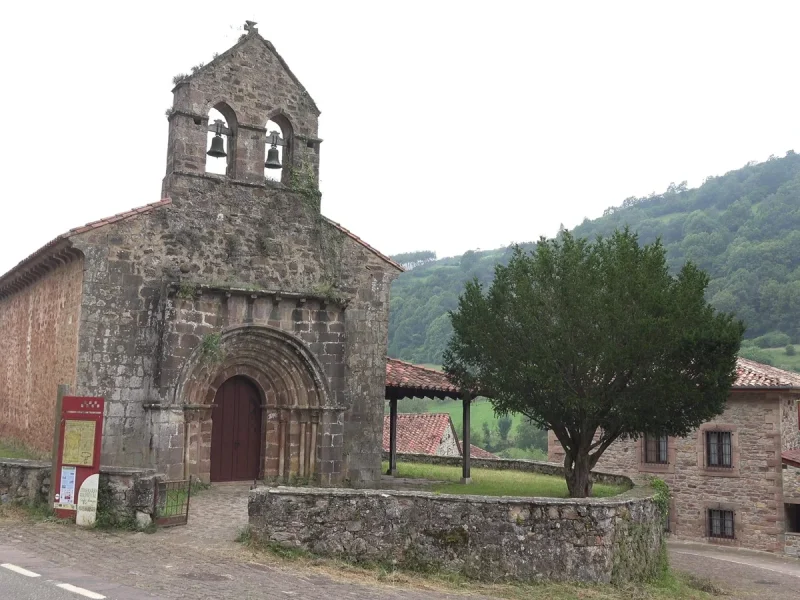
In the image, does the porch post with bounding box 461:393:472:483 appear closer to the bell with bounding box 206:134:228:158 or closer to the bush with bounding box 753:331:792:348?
the bell with bounding box 206:134:228:158

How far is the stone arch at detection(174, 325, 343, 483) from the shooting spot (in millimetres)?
15234

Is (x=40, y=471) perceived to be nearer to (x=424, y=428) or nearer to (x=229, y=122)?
(x=229, y=122)

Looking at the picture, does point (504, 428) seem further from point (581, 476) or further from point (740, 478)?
point (581, 476)

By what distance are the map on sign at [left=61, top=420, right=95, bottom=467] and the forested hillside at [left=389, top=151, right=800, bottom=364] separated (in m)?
36.2

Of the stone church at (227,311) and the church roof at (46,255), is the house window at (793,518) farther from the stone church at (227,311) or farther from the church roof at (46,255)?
the church roof at (46,255)

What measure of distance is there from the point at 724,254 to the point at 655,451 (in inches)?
2460

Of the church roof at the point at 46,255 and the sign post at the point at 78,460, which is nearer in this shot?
the sign post at the point at 78,460

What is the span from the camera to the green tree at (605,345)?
13383 mm

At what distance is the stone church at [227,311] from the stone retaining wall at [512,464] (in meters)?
5.74

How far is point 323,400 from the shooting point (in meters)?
15.5

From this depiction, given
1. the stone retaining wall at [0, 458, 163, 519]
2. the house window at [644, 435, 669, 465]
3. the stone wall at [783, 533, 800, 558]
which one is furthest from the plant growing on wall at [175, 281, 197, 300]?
the stone wall at [783, 533, 800, 558]

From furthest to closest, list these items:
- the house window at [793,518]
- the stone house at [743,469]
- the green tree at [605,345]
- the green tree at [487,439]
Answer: the green tree at [487,439] → the house window at [793,518] → the stone house at [743,469] → the green tree at [605,345]

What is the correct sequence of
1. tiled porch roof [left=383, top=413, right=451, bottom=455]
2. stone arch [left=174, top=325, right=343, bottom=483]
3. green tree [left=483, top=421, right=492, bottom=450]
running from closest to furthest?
stone arch [left=174, top=325, right=343, bottom=483] → tiled porch roof [left=383, top=413, right=451, bottom=455] → green tree [left=483, top=421, right=492, bottom=450]

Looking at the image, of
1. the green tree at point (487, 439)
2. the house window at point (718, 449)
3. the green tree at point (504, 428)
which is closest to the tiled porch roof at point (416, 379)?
the house window at point (718, 449)
